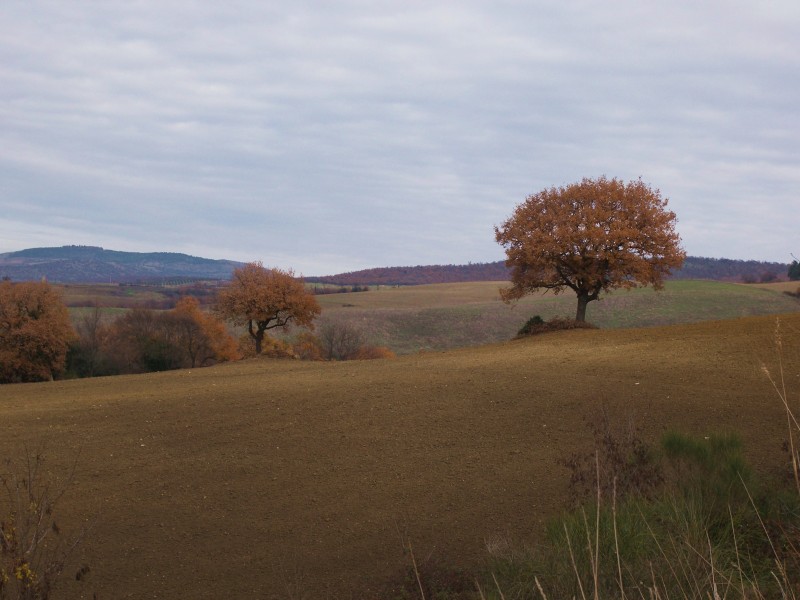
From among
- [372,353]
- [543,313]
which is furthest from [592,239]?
[543,313]

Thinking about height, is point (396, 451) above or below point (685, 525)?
below

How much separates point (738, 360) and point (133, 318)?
49555 millimetres

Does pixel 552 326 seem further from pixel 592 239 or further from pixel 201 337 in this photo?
pixel 201 337

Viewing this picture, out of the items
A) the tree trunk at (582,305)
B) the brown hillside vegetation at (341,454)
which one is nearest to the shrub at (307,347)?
the tree trunk at (582,305)

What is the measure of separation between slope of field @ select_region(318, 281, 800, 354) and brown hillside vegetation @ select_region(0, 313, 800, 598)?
45.9 metres

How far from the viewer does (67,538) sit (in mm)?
10188

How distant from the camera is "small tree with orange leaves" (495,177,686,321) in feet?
102

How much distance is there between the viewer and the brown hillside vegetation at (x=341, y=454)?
9727mm

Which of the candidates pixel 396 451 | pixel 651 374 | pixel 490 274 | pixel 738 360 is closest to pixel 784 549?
pixel 396 451

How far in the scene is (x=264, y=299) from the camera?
117 feet

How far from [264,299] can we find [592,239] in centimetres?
1554

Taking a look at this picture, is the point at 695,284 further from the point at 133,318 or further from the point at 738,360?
the point at 738,360

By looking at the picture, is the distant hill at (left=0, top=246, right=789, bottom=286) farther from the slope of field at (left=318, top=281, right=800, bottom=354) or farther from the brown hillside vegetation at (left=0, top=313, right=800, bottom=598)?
the brown hillside vegetation at (left=0, top=313, right=800, bottom=598)

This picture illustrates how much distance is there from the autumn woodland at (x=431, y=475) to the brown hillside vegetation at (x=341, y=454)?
55 mm
